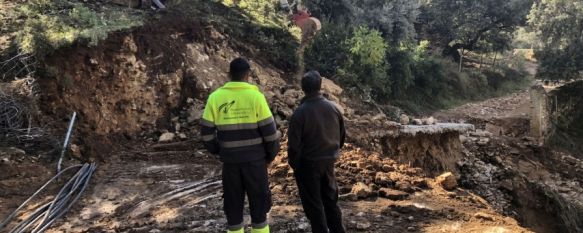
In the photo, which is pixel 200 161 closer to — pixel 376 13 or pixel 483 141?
pixel 483 141

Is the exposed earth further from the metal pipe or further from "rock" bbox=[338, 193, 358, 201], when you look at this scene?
the metal pipe

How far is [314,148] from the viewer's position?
4215 millimetres

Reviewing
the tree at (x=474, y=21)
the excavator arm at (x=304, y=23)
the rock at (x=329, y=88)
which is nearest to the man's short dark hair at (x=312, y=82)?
the rock at (x=329, y=88)

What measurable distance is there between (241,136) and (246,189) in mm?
425

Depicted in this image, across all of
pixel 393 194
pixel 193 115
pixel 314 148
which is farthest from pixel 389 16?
pixel 314 148

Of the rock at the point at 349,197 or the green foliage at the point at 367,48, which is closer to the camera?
the rock at the point at 349,197

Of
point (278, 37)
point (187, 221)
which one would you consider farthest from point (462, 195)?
point (278, 37)

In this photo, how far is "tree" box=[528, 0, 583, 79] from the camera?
1953 cm

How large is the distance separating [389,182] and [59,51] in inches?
214

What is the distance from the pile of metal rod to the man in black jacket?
9.08ft

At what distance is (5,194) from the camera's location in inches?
231

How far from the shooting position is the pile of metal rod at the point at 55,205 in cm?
511

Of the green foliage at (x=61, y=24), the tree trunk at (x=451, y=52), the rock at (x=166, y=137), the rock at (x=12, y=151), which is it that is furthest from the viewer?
the tree trunk at (x=451, y=52)

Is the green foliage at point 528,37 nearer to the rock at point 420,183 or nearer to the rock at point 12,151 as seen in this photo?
the rock at point 420,183
